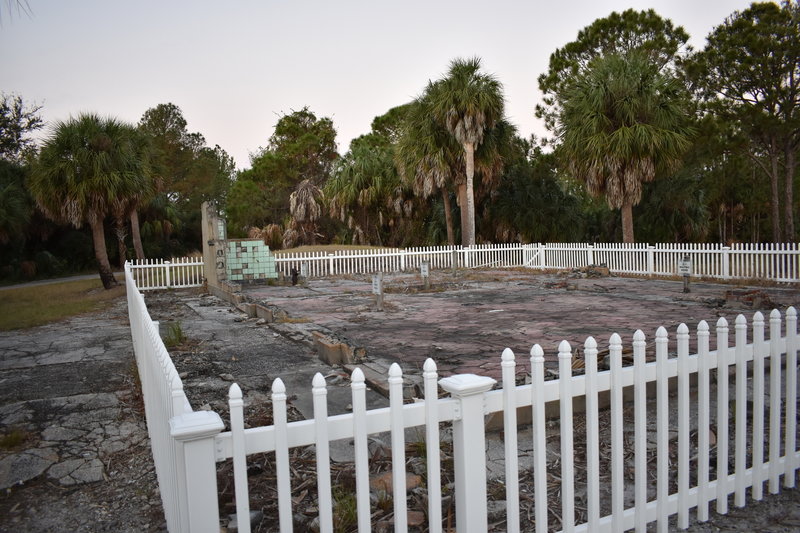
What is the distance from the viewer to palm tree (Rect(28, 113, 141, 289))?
17.5 meters

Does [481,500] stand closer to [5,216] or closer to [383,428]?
[383,428]

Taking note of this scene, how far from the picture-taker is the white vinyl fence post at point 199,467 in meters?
1.98

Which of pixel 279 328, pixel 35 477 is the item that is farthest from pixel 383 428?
pixel 279 328

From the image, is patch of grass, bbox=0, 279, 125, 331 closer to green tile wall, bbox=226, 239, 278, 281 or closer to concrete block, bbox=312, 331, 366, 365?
green tile wall, bbox=226, 239, 278, 281

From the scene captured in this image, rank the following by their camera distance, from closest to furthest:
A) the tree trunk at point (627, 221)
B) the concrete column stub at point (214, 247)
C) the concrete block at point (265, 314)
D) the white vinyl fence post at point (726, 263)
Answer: the concrete block at point (265, 314) < the white vinyl fence post at point (726, 263) < the concrete column stub at point (214, 247) < the tree trunk at point (627, 221)

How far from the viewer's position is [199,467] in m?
2.00

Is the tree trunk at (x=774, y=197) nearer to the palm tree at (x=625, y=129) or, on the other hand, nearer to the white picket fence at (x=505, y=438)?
the palm tree at (x=625, y=129)

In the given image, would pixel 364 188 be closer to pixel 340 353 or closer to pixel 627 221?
pixel 627 221

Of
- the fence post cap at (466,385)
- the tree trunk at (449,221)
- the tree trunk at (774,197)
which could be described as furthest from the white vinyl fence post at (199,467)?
the tree trunk at (449,221)

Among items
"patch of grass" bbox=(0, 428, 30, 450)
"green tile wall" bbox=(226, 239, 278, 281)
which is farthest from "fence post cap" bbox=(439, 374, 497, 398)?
"green tile wall" bbox=(226, 239, 278, 281)

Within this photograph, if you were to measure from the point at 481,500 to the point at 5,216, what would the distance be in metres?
29.3

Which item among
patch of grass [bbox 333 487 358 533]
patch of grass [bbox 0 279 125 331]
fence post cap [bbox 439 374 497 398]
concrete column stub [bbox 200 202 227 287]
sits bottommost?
patch of grass [bbox 333 487 358 533]

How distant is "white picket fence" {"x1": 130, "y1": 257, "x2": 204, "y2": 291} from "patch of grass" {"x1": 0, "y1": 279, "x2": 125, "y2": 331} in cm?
75

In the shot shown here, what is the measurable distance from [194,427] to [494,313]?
9.06 metres
